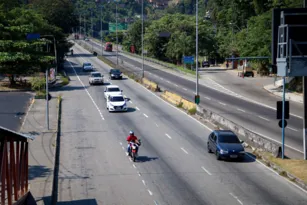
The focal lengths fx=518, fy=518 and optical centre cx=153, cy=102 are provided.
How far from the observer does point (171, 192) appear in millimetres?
20422

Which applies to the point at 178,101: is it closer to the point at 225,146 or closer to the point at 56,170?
the point at 225,146

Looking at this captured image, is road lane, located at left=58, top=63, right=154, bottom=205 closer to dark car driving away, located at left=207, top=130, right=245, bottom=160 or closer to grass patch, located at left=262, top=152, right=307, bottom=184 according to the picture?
dark car driving away, located at left=207, top=130, right=245, bottom=160

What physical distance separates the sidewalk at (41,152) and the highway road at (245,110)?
13.0 m

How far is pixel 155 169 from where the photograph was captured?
24.5 meters

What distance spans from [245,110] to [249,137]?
15980 millimetres

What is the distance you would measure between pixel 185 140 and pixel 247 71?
1902 inches

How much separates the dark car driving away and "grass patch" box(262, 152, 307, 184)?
5.11 ft

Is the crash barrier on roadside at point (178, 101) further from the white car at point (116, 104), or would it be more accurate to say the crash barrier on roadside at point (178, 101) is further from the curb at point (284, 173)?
the curb at point (284, 173)

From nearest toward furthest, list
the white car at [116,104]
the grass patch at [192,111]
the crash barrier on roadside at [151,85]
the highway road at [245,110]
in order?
the highway road at [245,110], the grass patch at [192,111], the white car at [116,104], the crash barrier on roadside at [151,85]

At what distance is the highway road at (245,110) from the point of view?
33.8 m

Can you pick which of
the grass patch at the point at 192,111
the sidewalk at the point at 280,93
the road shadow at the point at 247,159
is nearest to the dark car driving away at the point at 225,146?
the road shadow at the point at 247,159

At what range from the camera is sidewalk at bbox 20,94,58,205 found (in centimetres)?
2027

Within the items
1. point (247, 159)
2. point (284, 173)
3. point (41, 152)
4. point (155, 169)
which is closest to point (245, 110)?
point (247, 159)

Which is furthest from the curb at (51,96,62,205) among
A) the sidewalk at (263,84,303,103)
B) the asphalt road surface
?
the sidewalk at (263,84,303,103)
